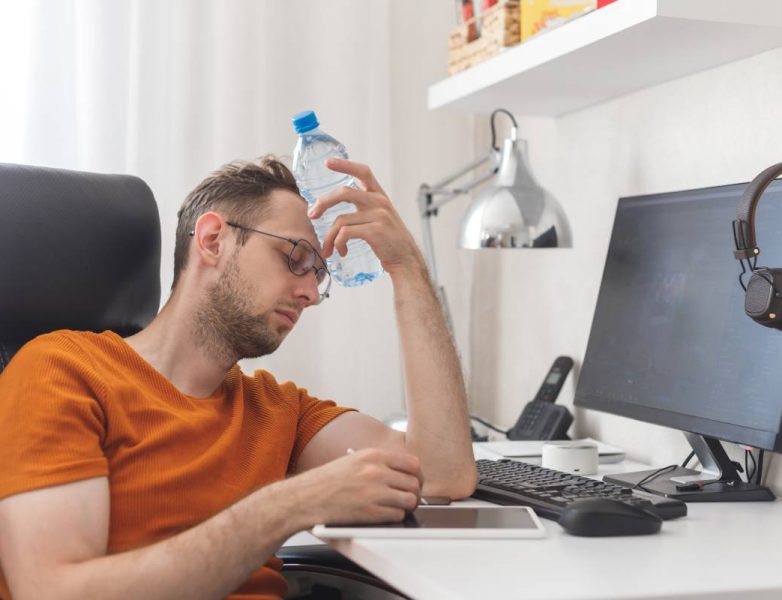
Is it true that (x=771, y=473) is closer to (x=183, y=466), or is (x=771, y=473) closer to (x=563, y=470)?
(x=563, y=470)

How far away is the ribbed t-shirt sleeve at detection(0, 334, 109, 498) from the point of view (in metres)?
1.12

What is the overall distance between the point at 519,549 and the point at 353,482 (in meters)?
0.19

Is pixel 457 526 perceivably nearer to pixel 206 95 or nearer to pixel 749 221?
pixel 749 221

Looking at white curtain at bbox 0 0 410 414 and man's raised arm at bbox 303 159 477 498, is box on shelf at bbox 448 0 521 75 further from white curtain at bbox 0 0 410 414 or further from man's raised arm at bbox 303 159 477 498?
man's raised arm at bbox 303 159 477 498

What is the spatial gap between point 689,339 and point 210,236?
0.71 meters

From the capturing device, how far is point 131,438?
1259mm

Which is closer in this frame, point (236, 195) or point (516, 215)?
point (236, 195)

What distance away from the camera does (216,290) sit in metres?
Result: 1.44

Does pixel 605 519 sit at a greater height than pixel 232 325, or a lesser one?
lesser

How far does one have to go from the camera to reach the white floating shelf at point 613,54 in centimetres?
143

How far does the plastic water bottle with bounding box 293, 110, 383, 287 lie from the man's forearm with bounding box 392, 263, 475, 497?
0.15m

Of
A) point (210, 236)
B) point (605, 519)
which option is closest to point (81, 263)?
point (210, 236)

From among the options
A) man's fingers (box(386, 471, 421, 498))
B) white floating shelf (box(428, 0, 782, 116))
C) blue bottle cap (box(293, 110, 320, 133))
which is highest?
white floating shelf (box(428, 0, 782, 116))

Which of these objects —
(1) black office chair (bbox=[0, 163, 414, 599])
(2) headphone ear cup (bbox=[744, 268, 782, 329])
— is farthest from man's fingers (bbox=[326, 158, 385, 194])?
(2) headphone ear cup (bbox=[744, 268, 782, 329])
